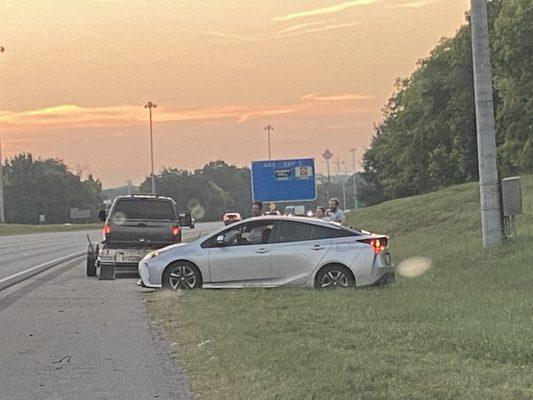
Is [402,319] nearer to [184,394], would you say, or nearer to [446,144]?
[184,394]

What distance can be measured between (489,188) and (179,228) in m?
7.45

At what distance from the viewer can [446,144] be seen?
2466 inches

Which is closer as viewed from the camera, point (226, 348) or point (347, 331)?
point (226, 348)

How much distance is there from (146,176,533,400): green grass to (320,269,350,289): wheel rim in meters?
0.67

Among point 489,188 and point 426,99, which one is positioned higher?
point 426,99

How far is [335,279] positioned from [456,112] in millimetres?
46561

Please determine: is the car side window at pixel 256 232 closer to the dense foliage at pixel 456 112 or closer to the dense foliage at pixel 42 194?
the dense foliage at pixel 456 112

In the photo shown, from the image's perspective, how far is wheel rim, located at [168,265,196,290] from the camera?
1552 centimetres

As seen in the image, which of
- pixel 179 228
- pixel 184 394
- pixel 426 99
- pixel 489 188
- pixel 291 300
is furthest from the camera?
pixel 426 99

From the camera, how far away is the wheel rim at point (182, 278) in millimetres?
15516

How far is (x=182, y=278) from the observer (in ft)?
51.0

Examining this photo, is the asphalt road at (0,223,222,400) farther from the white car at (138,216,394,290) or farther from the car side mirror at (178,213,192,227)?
the car side mirror at (178,213,192,227)

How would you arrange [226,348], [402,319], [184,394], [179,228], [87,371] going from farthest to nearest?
[179,228]
[402,319]
[226,348]
[87,371]
[184,394]

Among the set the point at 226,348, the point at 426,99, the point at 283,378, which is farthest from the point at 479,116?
the point at 426,99
